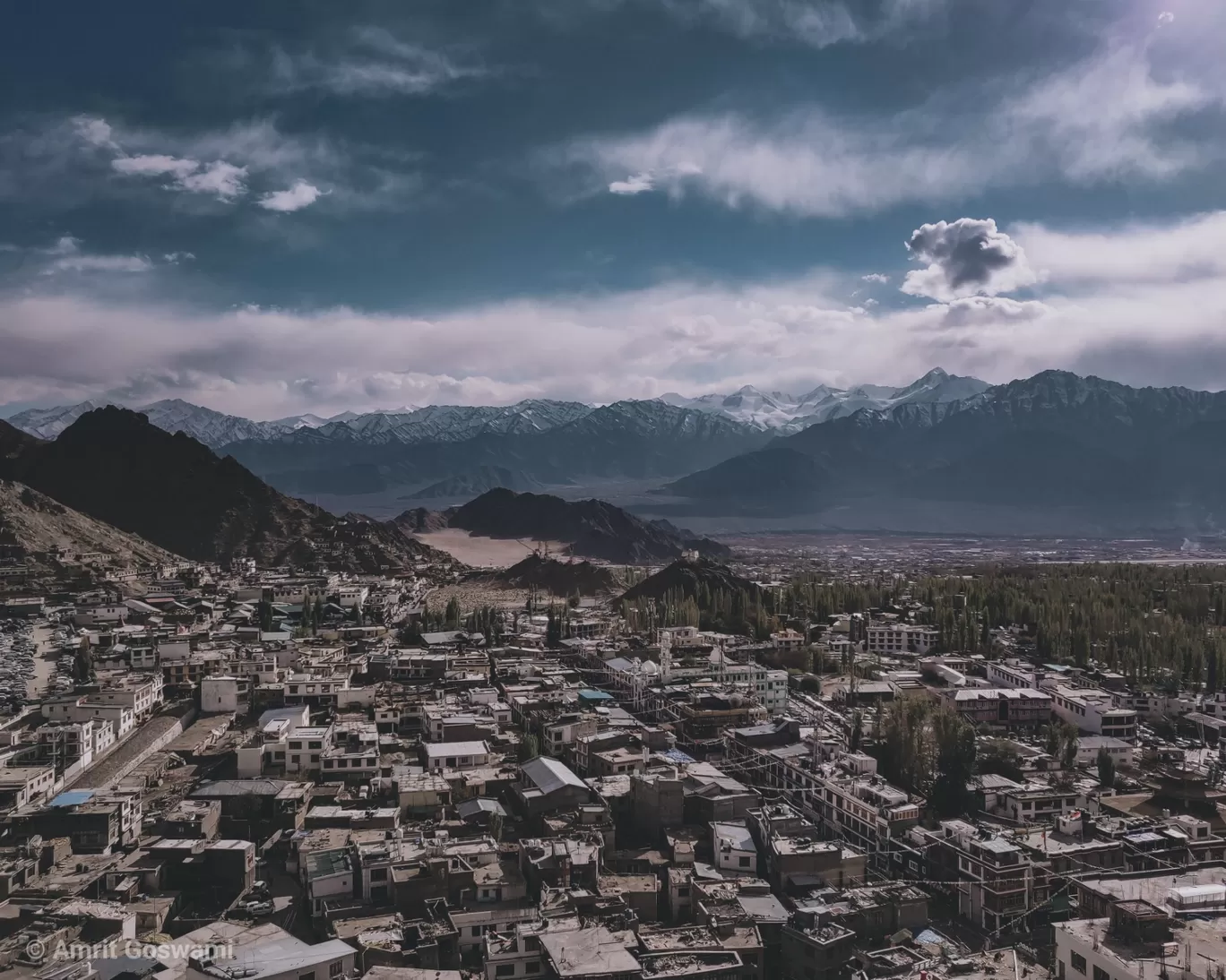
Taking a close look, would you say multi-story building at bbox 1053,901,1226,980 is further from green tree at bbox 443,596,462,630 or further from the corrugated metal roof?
green tree at bbox 443,596,462,630

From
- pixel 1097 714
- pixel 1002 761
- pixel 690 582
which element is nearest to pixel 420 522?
pixel 690 582

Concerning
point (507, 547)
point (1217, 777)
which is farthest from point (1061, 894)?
point (507, 547)

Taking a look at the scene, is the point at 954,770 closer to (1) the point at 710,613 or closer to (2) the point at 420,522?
(1) the point at 710,613

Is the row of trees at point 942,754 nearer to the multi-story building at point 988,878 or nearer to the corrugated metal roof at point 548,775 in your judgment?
the multi-story building at point 988,878

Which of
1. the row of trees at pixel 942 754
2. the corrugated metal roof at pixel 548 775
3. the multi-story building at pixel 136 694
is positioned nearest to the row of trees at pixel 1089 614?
the row of trees at pixel 942 754

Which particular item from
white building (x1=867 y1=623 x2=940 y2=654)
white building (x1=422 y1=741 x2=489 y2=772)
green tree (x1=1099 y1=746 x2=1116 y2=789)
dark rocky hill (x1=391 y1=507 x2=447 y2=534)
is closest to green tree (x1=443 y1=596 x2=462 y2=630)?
white building (x1=867 y1=623 x2=940 y2=654)

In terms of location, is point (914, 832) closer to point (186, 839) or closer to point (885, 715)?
point (885, 715)
